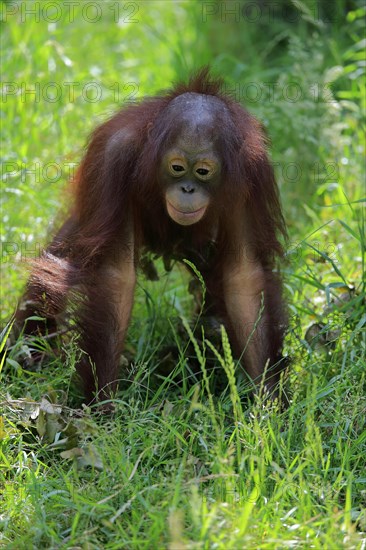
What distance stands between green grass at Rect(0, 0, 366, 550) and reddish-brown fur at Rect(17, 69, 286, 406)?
0.47 feet

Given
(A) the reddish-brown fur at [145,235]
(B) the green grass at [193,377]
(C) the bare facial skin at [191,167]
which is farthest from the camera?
(A) the reddish-brown fur at [145,235]

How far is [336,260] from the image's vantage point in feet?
14.7

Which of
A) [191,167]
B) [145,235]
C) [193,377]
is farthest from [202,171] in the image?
[193,377]

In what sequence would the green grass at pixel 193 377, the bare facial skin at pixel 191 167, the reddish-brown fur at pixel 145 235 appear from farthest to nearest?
the reddish-brown fur at pixel 145 235 < the bare facial skin at pixel 191 167 < the green grass at pixel 193 377

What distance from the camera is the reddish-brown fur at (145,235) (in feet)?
11.5

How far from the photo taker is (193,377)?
375 cm

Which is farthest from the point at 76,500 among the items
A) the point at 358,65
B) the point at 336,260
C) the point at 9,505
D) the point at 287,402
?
the point at 358,65

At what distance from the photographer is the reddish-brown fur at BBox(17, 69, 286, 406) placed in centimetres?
351

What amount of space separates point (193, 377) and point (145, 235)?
590mm

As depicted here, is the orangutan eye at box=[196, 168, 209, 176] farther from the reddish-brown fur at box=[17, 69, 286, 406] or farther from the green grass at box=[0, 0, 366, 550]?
the green grass at box=[0, 0, 366, 550]

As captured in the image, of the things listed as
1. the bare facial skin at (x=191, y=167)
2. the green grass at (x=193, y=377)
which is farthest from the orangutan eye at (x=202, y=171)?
the green grass at (x=193, y=377)

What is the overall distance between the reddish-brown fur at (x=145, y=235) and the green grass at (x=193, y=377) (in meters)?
0.14

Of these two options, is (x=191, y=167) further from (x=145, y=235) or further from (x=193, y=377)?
(x=193, y=377)

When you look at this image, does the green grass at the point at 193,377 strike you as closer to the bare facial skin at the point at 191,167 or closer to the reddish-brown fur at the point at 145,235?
the reddish-brown fur at the point at 145,235
